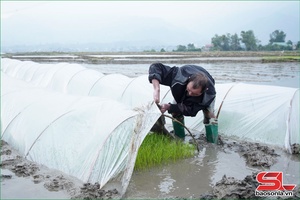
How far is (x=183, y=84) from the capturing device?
4.61 meters

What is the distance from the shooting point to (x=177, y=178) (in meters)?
4.25

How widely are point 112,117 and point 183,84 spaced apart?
116 cm

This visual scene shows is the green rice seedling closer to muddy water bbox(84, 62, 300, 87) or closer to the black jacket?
the black jacket

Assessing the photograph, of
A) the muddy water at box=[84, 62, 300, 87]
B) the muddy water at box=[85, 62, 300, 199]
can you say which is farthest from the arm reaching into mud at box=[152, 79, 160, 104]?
the muddy water at box=[84, 62, 300, 87]

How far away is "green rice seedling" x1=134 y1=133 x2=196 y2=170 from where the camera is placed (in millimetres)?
4555

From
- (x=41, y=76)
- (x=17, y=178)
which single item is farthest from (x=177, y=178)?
(x=41, y=76)

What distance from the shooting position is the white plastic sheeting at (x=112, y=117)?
398 centimetres

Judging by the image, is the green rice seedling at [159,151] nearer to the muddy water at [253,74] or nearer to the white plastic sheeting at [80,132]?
the white plastic sheeting at [80,132]

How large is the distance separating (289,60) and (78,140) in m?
24.1

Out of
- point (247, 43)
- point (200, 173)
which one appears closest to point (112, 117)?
point (200, 173)

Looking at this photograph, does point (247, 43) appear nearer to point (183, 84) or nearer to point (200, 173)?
point (183, 84)

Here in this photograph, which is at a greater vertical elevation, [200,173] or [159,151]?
[159,151]

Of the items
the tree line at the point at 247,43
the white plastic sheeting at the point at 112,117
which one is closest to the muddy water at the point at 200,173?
the white plastic sheeting at the point at 112,117

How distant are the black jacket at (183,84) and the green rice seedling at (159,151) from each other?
1.91ft
